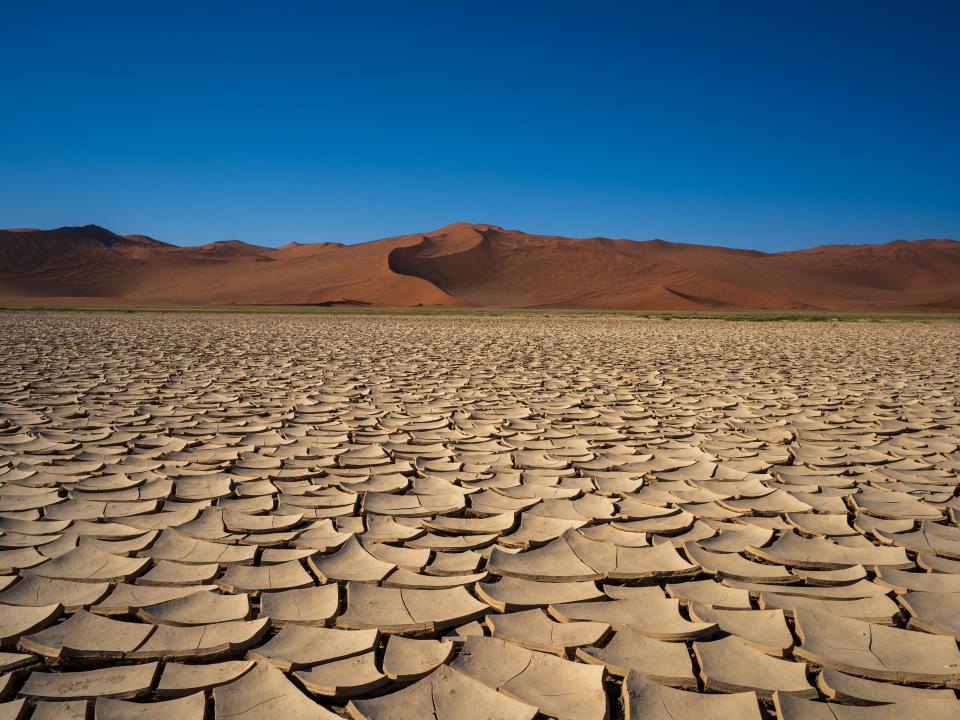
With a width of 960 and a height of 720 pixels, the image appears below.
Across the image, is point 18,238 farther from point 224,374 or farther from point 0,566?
point 0,566

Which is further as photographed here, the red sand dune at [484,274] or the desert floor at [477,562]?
the red sand dune at [484,274]

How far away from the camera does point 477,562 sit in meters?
2.01

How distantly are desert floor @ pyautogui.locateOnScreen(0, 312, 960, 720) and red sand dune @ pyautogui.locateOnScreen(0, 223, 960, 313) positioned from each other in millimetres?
41097

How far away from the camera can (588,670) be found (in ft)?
4.75

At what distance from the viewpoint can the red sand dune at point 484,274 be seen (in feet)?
160

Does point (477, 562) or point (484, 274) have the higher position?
point (484, 274)

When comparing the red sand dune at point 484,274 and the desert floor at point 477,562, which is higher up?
the red sand dune at point 484,274

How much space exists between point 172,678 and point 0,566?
2.80 feet

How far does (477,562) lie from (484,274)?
5573 centimetres

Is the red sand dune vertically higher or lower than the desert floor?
higher

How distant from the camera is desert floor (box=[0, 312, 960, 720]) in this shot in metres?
1.40

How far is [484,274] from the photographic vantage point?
57.2 metres

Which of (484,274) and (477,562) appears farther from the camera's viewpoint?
(484,274)

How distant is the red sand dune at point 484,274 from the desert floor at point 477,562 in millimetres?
41097
